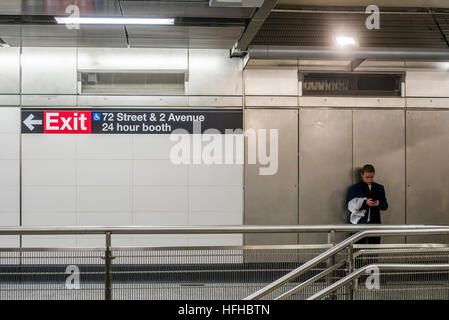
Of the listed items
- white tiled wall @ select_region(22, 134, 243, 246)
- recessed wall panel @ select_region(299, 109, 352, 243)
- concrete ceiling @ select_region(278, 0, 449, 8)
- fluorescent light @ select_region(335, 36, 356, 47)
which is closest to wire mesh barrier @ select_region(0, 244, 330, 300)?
white tiled wall @ select_region(22, 134, 243, 246)

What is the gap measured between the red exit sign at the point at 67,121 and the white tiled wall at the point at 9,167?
16.7 inches

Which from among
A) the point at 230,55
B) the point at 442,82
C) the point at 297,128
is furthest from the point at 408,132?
the point at 230,55

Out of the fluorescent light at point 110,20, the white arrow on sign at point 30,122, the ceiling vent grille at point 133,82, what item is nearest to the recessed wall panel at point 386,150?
the ceiling vent grille at point 133,82

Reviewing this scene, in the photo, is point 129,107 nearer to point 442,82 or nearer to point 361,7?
point 361,7

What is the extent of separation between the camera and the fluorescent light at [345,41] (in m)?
6.46

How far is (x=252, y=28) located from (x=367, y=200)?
9.42 ft

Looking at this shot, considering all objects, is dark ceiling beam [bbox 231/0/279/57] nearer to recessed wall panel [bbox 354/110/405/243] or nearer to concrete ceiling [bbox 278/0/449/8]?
concrete ceiling [bbox 278/0/449/8]

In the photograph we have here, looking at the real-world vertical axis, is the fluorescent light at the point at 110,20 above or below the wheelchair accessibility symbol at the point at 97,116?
above

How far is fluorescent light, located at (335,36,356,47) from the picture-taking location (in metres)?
6.46

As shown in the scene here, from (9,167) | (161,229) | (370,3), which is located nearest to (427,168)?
(370,3)

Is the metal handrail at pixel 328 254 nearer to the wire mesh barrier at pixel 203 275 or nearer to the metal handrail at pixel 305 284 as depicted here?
the wire mesh barrier at pixel 203 275

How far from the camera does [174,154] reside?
7.25m

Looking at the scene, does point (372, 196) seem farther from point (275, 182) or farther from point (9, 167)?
point (9, 167)
